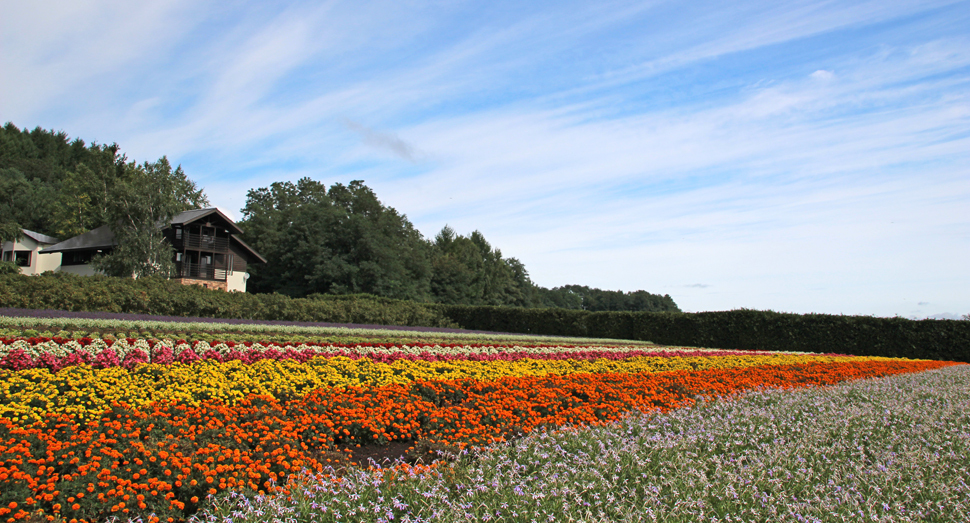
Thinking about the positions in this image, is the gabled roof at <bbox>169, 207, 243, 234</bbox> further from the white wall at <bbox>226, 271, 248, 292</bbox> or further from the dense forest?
the white wall at <bbox>226, 271, 248, 292</bbox>

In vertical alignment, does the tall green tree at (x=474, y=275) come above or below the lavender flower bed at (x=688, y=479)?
above

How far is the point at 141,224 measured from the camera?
32.3 meters

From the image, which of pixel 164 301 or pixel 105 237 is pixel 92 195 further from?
pixel 164 301

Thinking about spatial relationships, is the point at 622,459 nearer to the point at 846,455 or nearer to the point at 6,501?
the point at 846,455

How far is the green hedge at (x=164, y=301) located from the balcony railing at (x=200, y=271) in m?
18.4

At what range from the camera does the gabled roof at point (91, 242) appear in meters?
37.1

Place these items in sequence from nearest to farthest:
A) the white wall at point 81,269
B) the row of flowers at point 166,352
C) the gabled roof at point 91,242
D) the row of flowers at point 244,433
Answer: the row of flowers at point 244,433 → the row of flowers at point 166,352 → the gabled roof at point 91,242 → the white wall at point 81,269

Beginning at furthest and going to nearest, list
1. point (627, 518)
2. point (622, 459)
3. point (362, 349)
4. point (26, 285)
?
A: 1. point (26, 285)
2. point (362, 349)
3. point (622, 459)
4. point (627, 518)

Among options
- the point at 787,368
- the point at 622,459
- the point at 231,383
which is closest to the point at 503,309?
the point at 787,368

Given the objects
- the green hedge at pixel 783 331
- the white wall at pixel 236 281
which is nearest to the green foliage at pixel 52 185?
the white wall at pixel 236 281

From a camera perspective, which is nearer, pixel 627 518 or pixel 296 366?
pixel 627 518

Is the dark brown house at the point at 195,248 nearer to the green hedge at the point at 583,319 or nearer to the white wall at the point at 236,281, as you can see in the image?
the white wall at the point at 236,281

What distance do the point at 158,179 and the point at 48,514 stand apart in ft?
110

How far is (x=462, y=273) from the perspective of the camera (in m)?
54.1
